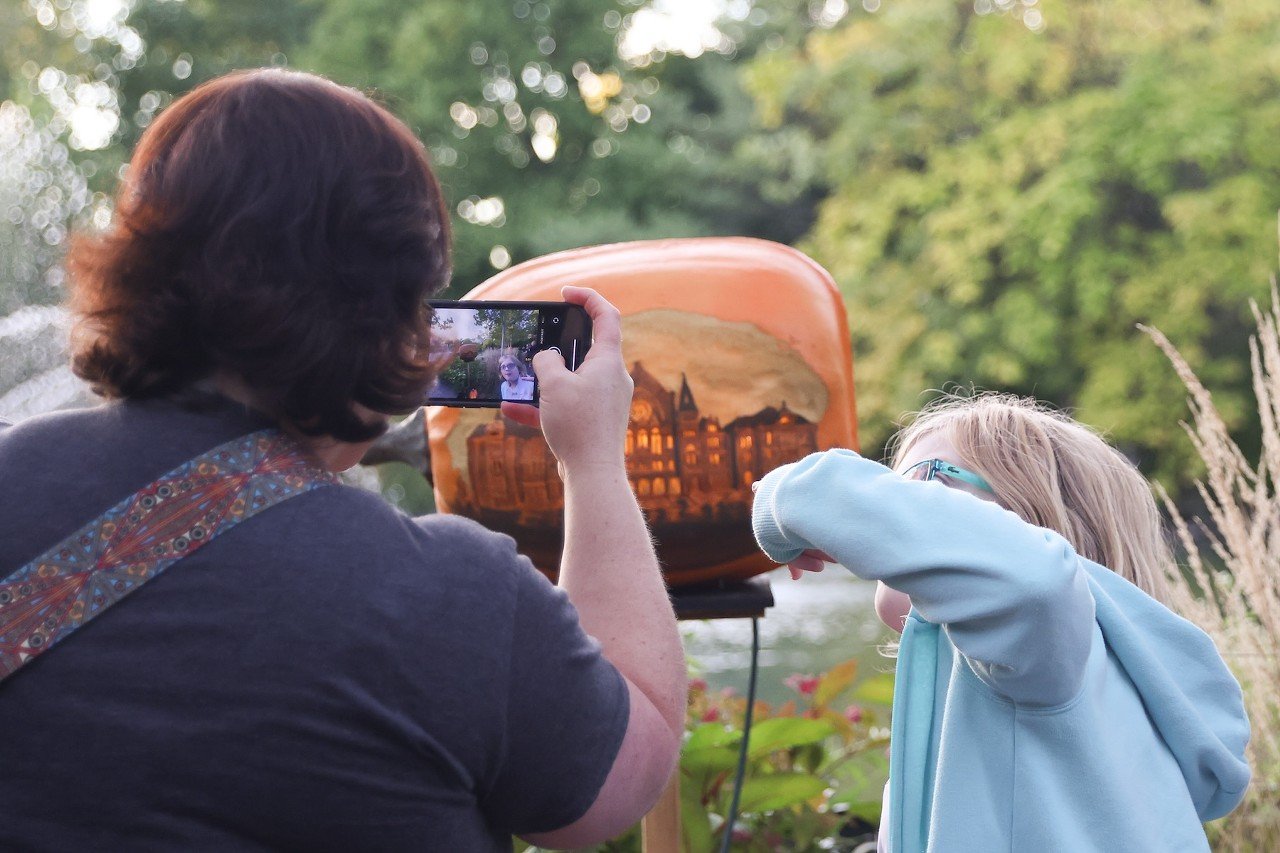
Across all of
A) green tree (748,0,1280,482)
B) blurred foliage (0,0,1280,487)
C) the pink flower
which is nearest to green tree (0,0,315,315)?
blurred foliage (0,0,1280,487)

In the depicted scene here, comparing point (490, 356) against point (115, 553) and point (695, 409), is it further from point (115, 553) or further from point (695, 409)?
point (695, 409)

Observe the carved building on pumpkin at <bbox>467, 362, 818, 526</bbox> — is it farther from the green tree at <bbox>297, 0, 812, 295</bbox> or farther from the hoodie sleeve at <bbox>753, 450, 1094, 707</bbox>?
the green tree at <bbox>297, 0, 812, 295</bbox>

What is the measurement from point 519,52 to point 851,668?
1734 cm

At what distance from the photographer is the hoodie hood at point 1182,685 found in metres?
1.50

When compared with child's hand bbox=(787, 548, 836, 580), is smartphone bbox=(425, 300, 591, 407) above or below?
above

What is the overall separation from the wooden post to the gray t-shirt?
1.22 m

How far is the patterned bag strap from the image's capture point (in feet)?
3.25

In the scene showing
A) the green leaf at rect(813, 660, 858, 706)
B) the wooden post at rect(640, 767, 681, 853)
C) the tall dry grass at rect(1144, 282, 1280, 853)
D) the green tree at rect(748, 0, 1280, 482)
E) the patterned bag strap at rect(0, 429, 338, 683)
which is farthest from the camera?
the green tree at rect(748, 0, 1280, 482)

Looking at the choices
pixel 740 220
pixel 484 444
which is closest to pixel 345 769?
pixel 484 444

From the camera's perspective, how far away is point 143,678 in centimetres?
99

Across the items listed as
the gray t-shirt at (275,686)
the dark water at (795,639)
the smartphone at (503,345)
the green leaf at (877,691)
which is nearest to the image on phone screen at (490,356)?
the smartphone at (503,345)

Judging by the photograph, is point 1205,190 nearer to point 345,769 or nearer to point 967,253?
point 967,253

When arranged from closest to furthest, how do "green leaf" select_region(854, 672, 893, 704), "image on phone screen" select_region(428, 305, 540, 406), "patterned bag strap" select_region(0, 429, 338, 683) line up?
"patterned bag strap" select_region(0, 429, 338, 683), "image on phone screen" select_region(428, 305, 540, 406), "green leaf" select_region(854, 672, 893, 704)

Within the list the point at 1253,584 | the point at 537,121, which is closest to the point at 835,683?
the point at 1253,584
